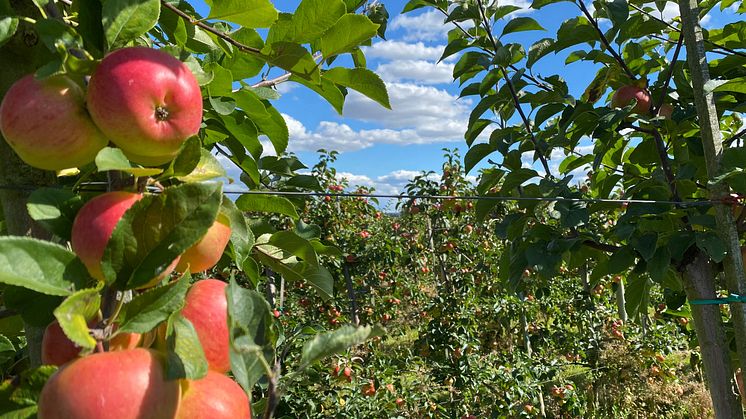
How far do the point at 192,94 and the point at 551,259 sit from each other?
1.09 metres

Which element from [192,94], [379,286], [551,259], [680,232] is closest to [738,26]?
[680,232]

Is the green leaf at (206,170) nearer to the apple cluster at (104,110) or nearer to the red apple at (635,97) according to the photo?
the apple cluster at (104,110)

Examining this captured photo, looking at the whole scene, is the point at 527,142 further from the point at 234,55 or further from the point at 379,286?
the point at 379,286

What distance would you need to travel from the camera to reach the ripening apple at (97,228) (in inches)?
13.7

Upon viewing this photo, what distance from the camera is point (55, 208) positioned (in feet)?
1.24

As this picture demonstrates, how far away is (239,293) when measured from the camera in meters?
0.33

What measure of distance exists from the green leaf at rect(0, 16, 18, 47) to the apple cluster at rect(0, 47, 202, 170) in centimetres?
6

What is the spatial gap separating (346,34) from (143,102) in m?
0.30

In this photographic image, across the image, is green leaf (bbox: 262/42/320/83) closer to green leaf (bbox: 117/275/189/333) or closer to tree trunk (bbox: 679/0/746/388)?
green leaf (bbox: 117/275/189/333)

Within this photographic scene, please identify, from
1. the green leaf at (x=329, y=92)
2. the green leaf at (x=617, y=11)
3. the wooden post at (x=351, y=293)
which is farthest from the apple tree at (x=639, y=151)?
the wooden post at (x=351, y=293)

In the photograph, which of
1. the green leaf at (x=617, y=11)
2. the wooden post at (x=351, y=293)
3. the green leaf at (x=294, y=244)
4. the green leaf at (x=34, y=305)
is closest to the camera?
the green leaf at (x=34, y=305)

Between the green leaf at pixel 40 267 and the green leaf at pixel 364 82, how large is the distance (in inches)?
15.2

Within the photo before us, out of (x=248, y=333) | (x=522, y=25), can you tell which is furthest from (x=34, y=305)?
(x=522, y=25)

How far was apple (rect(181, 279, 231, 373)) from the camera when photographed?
0.37 meters
